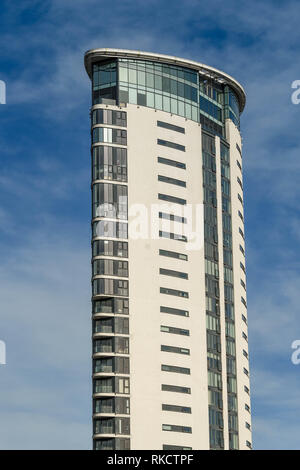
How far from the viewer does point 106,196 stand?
602 ft

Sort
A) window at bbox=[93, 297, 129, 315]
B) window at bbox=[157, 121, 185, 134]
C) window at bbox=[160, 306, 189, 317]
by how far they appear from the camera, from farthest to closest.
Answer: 1. window at bbox=[157, 121, 185, 134]
2. window at bbox=[160, 306, 189, 317]
3. window at bbox=[93, 297, 129, 315]

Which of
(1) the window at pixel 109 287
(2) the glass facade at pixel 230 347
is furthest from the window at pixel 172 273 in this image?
(2) the glass facade at pixel 230 347

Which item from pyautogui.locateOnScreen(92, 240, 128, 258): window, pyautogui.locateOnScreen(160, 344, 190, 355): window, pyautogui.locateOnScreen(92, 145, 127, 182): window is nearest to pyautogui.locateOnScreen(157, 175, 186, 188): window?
pyautogui.locateOnScreen(92, 145, 127, 182): window

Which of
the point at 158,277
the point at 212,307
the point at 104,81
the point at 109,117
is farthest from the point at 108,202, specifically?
the point at 212,307

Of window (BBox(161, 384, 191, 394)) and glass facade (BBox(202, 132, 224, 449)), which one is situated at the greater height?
glass facade (BBox(202, 132, 224, 449))

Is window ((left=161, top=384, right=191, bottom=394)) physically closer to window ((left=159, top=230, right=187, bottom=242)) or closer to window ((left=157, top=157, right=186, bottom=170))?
window ((left=159, top=230, right=187, bottom=242))

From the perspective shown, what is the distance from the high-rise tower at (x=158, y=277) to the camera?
576ft

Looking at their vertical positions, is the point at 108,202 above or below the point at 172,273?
above

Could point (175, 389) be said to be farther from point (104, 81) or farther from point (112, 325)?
point (104, 81)

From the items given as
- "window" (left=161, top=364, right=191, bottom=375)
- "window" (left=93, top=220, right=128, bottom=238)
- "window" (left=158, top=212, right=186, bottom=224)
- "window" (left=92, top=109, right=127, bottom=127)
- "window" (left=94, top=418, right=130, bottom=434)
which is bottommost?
"window" (left=94, top=418, right=130, bottom=434)

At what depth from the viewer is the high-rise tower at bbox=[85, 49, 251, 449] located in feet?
576

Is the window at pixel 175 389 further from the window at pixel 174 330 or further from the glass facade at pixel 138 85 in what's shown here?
the glass facade at pixel 138 85

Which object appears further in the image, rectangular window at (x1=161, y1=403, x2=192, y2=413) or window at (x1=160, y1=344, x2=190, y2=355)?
window at (x1=160, y1=344, x2=190, y2=355)

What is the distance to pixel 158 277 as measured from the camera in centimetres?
18288
